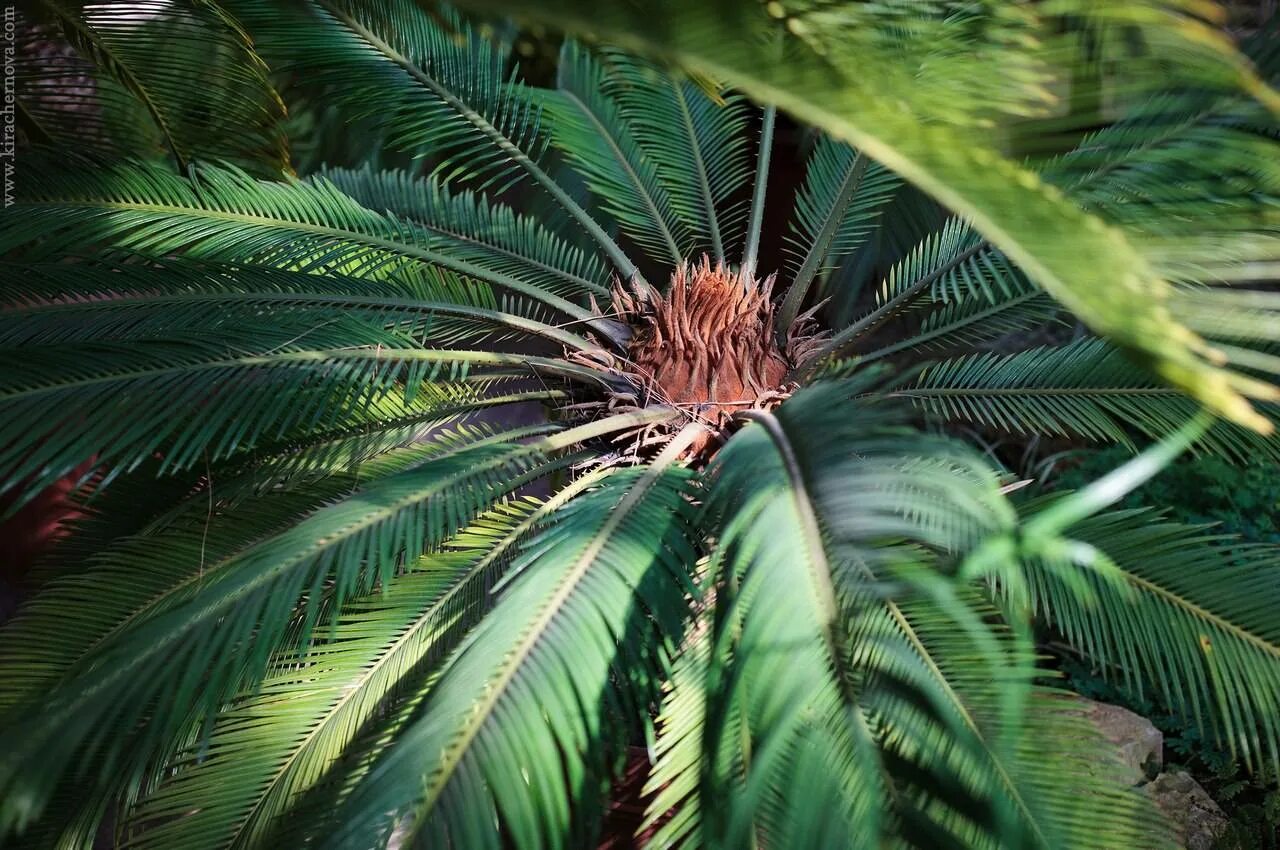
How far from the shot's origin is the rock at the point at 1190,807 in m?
1.45

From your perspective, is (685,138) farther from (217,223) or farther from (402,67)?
(217,223)

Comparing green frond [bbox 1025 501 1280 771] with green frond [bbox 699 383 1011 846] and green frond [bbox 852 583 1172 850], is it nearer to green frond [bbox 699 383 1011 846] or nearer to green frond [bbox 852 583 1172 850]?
green frond [bbox 852 583 1172 850]

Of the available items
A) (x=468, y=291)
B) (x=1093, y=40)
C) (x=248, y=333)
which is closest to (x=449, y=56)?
(x=468, y=291)

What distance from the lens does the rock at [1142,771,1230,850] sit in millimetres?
1445

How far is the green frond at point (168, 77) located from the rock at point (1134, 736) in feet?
6.07

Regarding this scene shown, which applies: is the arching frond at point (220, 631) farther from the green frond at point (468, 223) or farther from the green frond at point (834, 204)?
the green frond at point (834, 204)

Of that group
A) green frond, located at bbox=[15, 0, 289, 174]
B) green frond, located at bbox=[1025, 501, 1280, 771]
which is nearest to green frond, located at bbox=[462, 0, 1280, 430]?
green frond, located at bbox=[1025, 501, 1280, 771]

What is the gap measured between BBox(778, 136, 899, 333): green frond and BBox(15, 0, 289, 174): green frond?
103 cm

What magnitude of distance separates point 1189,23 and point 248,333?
1133mm

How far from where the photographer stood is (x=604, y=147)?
181cm

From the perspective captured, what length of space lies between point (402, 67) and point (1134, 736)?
1825mm

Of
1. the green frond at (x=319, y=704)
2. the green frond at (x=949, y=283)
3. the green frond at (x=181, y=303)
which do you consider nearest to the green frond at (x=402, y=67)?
the green frond at (x=181, y=303)

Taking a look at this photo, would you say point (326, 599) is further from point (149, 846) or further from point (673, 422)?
point (673, 422)

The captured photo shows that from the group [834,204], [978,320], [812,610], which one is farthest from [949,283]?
[812,610]
